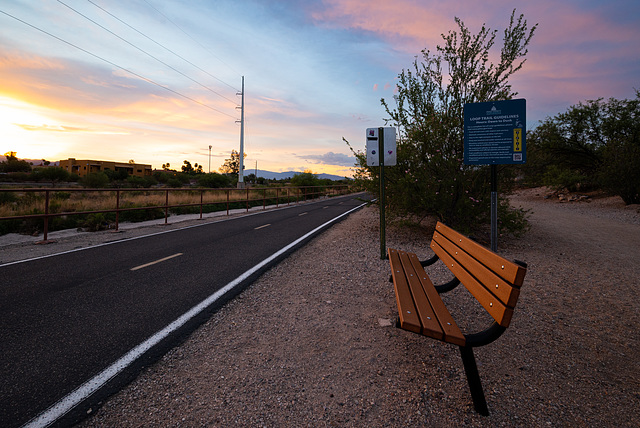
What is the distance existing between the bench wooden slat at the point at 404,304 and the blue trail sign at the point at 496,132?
90.9 inches

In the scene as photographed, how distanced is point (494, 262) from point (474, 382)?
0.85 meters

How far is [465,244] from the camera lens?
10.4 feet

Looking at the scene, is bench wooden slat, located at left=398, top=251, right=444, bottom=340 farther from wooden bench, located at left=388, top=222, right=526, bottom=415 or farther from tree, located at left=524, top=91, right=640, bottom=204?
tree, located at left=524, top=91, right=640, bottom=204

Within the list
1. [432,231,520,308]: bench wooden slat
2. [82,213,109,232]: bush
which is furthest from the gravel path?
[82,213,109,232]: bush

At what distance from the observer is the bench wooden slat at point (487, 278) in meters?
1.94

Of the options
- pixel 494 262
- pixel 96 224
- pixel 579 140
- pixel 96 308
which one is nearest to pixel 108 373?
pixel 96 308

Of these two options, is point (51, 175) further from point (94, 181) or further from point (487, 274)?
point (487, 274)

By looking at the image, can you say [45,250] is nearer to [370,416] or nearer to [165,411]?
[165,411]

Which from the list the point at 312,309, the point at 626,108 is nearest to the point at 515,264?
the point at 312,309

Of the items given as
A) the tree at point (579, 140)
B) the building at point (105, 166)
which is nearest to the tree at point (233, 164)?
the building at point (105, 166)

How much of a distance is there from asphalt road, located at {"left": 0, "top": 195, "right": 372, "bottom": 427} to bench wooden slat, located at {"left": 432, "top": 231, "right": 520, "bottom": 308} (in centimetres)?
277

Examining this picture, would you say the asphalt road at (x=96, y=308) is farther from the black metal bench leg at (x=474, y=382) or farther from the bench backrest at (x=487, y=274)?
the bench backrest at (x=487, y=274)

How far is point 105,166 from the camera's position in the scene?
2992 inches

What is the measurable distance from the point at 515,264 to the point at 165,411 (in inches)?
96.9
